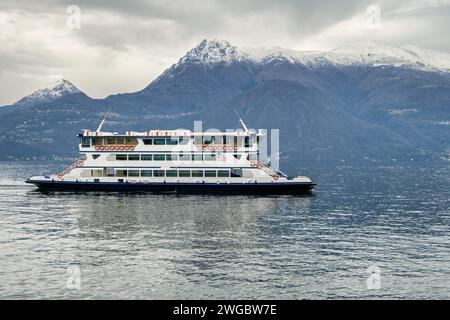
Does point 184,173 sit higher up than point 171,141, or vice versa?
point 171,141

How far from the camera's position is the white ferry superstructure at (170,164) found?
288 ft

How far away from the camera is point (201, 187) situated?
286ft

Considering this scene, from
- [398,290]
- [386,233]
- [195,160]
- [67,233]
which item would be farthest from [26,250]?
[195,160]

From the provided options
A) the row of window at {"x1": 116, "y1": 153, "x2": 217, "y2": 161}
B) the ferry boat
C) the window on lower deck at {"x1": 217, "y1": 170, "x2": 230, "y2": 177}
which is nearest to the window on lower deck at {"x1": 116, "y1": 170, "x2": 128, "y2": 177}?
the ferry boat

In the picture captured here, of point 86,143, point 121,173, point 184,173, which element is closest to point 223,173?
point 184,173

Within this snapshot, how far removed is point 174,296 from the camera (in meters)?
33.1

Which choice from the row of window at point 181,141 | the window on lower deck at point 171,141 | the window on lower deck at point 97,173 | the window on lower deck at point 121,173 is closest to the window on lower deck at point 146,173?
the window on lower deck at point 121,173

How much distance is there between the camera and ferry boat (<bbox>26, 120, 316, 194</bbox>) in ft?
287

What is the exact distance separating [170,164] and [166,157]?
141 centimetres

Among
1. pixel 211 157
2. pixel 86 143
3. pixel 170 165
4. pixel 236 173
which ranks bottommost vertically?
→ pixel 236 173

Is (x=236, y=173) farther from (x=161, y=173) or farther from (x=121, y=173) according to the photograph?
(x=121, y=173)

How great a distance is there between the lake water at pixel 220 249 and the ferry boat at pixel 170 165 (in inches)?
397

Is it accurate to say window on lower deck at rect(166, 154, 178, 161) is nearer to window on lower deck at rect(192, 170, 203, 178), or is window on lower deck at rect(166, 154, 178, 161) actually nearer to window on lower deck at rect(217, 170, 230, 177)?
window on lower deck at rect(192, 170, 203, 178)
